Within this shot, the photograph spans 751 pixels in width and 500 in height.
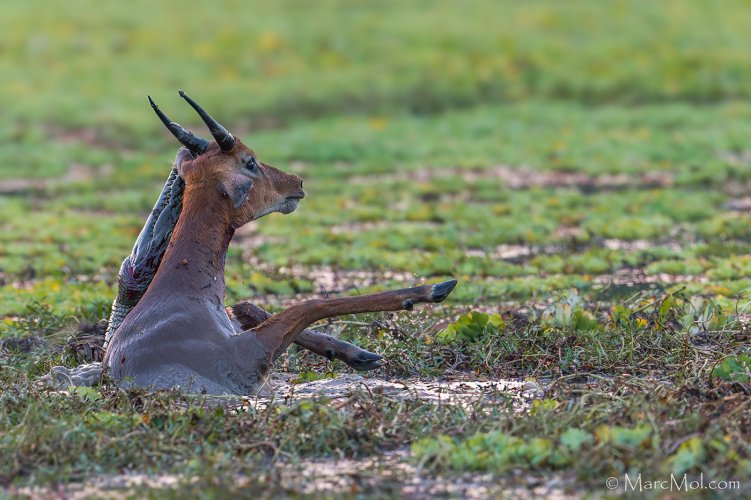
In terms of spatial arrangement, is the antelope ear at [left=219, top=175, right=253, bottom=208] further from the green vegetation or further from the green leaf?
the green leaf

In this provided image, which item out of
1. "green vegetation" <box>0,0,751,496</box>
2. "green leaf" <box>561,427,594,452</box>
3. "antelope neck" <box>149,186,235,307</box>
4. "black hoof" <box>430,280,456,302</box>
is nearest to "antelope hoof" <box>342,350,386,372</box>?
"green vegetation" <box>0,0,751,496</box>

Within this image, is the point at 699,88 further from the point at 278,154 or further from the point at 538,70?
the point at 278,154

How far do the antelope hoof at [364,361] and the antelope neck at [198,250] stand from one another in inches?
35.0

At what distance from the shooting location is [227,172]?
785 cm

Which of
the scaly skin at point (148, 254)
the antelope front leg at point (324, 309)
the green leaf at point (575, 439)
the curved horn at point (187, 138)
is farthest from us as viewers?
the scaly skin at point (148, 254)

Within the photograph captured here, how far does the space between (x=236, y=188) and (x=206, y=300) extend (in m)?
0.78

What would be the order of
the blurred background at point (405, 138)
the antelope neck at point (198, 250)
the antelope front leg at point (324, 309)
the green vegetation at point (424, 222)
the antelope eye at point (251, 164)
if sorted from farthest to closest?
the blurred background at point (405, 138), the antelope eye at point (251, 164), the antelope neck at point (198, 250), the antelope front leg at point (324, 309), the green vegetation at point (424, 222)

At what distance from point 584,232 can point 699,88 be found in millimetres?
12622

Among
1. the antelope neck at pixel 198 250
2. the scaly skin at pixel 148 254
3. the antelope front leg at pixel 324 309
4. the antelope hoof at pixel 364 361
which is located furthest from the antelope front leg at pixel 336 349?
the scaly skin at pixel 148 254

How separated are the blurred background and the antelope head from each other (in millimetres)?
2057

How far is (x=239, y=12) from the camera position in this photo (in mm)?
31016

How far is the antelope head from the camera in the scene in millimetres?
7758

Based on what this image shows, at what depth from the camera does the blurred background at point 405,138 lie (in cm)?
1209

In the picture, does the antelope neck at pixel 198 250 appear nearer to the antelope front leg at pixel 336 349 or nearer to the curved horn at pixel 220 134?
the curved horn at pixel 220 134
